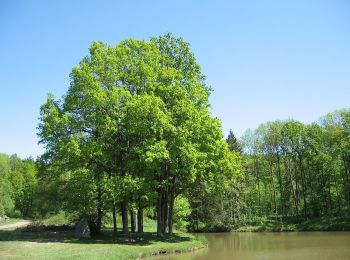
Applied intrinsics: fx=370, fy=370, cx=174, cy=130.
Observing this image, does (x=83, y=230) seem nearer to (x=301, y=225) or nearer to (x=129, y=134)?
(x=129, y=134)

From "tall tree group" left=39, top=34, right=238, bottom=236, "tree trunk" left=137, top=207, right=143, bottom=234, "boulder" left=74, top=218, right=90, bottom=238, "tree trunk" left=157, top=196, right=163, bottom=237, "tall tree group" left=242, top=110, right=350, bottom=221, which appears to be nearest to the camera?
"tall tree group" left=39, top=34, right=238, bottom=236

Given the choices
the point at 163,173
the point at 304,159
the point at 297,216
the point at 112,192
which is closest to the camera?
the point at 112,192

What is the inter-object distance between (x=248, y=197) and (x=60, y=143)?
47.8 m

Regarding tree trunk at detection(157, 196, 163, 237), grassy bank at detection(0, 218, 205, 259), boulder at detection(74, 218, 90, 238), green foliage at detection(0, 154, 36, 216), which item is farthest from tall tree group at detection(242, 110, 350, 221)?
green foliage at detection(0, 154, 36, 216)

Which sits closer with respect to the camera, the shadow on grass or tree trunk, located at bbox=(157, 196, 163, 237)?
the shadow on grass

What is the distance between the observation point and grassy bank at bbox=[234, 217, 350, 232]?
170ft

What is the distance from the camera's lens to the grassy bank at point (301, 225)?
51875mm

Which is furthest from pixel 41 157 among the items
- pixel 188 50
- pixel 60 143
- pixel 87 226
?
pixel 188 50

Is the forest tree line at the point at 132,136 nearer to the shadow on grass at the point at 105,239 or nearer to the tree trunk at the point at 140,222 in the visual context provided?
the tree trunk at the point at 140,222

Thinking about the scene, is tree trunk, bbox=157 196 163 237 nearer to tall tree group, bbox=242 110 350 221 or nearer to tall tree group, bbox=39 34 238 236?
tall tree group, bbox=39 34 238 236

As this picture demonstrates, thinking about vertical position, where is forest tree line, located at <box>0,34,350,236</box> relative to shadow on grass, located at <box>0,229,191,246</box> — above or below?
above

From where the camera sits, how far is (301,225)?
2188 inches

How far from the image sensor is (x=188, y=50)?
36.0 meters

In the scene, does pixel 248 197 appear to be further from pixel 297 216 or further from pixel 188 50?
pixel 188 50
